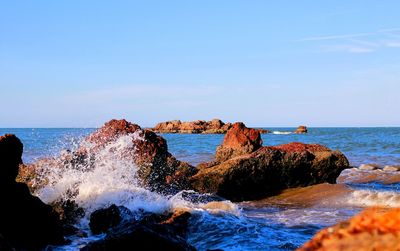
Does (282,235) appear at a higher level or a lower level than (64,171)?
lower

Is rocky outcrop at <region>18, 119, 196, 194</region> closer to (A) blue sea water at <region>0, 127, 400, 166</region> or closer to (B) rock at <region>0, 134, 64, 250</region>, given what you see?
(A) blue sea water at <region>0, 127, 400, 166</region>

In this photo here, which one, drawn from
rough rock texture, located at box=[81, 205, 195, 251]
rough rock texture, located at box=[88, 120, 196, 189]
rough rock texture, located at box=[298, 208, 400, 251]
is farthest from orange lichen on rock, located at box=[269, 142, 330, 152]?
rough rock texture, located at box=[298, 208, 400, 251]

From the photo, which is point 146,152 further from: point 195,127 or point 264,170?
point 195,127

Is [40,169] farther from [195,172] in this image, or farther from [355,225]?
[355,225]

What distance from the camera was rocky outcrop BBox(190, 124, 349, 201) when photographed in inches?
538

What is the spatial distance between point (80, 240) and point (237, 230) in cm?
284

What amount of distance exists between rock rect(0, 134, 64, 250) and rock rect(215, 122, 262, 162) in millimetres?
9081

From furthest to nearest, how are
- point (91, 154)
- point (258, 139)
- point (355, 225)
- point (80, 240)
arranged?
point (258, 139)
point (91, 154)
point (80, 240)
point (355, 225)

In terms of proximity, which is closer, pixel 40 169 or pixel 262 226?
pixel 262 226

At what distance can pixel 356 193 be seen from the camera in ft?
46.0

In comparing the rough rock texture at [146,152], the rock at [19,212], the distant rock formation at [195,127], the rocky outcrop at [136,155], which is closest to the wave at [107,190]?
the rocky outcrop at [136,155]

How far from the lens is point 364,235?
5.23ft

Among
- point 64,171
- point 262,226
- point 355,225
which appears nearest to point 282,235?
point 262,226

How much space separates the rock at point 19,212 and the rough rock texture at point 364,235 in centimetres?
609
